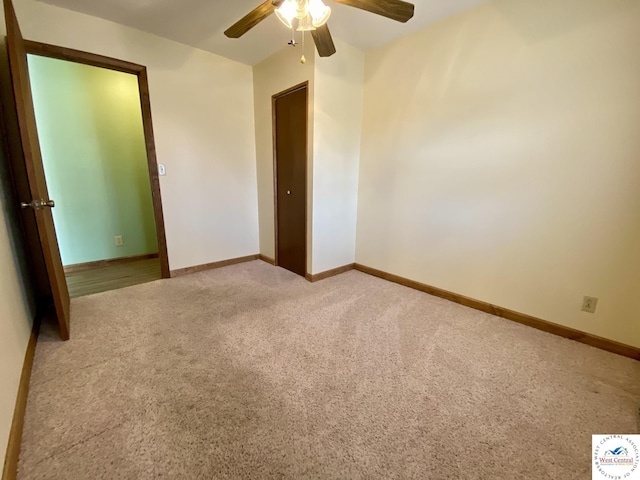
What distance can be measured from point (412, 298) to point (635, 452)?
58.6 inches

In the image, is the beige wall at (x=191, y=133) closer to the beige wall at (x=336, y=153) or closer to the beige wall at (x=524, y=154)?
the beige wall at (x=336, y=153)

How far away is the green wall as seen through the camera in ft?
9.17

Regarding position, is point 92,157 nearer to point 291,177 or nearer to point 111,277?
point 111,277

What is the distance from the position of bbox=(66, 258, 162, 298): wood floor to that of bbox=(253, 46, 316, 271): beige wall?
1.38m

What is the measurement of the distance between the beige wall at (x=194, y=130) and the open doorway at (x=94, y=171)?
754mm

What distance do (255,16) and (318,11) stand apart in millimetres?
411

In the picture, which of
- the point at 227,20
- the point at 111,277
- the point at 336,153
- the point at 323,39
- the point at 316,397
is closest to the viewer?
the point at 316,397

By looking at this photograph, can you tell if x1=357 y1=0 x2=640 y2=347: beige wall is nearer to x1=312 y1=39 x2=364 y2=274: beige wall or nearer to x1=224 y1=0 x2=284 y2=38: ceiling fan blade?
x1=312 y1=39 x2=364 y2=274: beige wall

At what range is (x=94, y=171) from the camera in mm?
3109

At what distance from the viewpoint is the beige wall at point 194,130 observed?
223cm

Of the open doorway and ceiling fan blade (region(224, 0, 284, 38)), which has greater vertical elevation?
ceiling fan blade (region(224, 0, 284, 38))

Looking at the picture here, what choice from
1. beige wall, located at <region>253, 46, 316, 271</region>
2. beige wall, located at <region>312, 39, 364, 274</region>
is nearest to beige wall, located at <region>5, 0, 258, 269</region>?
beige wall, located at <region>253, 46, 316, 271</region>

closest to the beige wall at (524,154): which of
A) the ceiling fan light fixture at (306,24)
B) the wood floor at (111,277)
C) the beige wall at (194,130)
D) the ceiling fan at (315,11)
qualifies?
the ceiling fan at (315,11)

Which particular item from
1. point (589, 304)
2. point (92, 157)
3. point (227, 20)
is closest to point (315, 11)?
point (227, 20)
